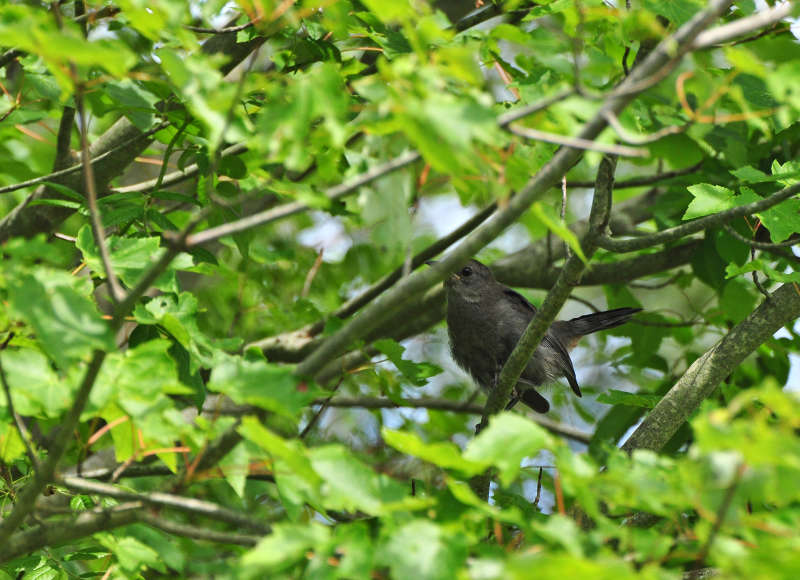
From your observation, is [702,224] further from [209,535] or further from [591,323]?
[591,323]

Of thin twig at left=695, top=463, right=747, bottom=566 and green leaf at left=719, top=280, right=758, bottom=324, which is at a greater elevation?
thin twig at left=695, top=463, right=747, bottom=566

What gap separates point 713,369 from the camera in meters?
4.27

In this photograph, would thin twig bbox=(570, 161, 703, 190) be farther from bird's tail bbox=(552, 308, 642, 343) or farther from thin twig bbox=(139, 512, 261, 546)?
thin twig bbox=(139, 512, 261, 546)

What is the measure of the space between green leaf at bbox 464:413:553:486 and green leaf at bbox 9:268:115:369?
3.34ft

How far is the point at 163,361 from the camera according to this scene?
2.54m

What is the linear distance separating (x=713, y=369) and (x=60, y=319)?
322cm

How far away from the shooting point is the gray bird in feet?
20.1

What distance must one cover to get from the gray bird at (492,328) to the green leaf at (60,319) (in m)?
3.97

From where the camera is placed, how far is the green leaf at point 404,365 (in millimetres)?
3918

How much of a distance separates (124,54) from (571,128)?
1.23 meters

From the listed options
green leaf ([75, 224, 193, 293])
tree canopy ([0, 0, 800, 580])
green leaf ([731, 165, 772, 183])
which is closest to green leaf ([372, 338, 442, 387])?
tree canopy ([0, 0, 800, 580])

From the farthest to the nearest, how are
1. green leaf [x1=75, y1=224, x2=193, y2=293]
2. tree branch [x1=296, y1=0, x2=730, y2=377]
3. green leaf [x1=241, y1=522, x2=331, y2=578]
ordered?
green leaf [x1=75, y1=224, x2=193, y2=293] → tree branch [x1=296, y1=0, x2=730, y2=377] → green leaf [x1=241, y1=522, x2=331, y2=578]

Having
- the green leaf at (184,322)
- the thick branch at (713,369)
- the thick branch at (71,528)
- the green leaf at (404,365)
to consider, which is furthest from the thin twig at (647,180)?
the thick branch at (71,528)

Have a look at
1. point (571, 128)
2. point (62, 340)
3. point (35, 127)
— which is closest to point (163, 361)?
point (62, 340)
